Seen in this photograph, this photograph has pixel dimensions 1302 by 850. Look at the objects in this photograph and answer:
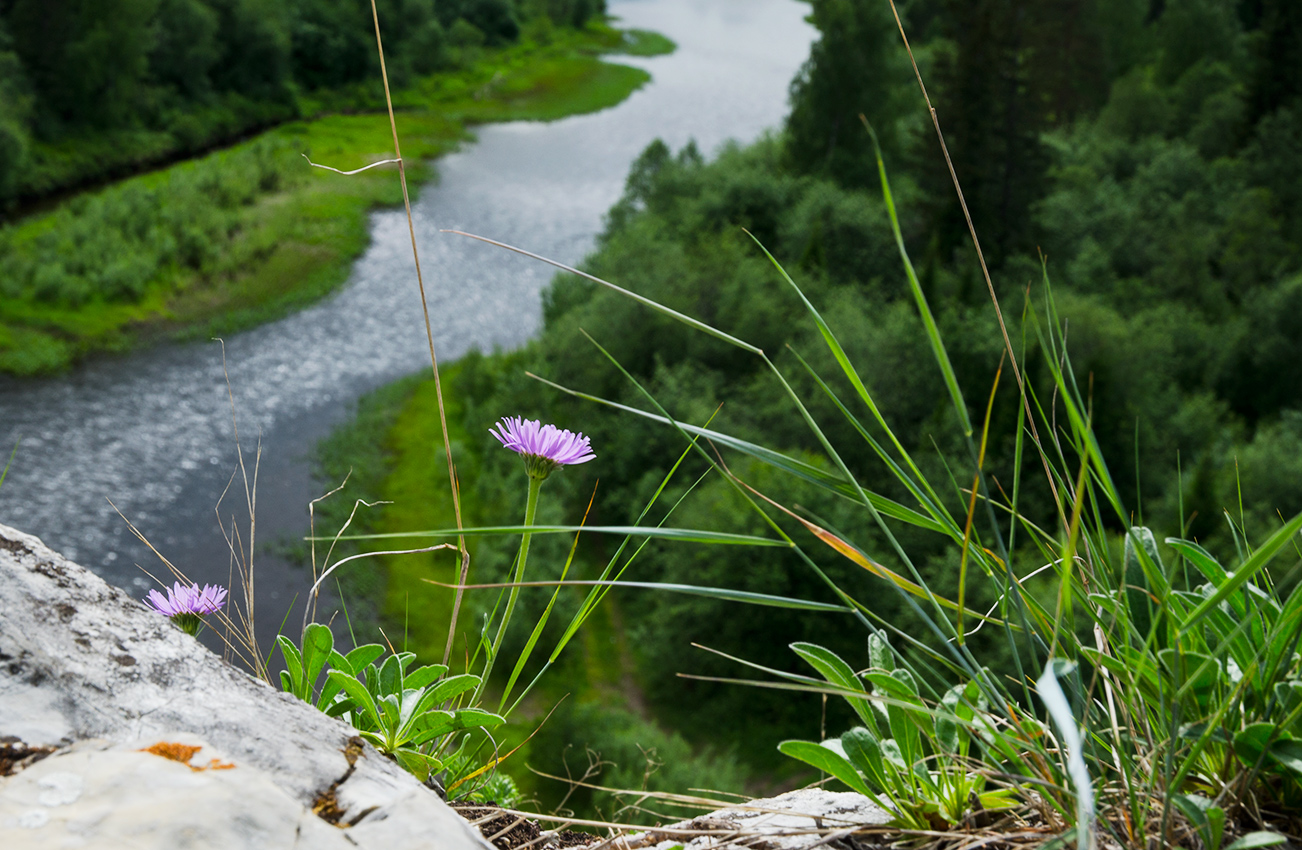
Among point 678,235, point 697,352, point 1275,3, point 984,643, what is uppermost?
point 1275,3

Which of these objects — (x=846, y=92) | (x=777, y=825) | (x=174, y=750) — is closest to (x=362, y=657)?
(x=174, y=750)

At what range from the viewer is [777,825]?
161 centimetres

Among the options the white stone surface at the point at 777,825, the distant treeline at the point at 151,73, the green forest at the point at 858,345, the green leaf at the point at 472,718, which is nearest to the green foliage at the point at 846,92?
the green forest at the point at 858,345

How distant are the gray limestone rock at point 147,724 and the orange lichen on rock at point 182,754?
0.01 meters

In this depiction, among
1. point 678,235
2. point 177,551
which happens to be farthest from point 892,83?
point 177,551

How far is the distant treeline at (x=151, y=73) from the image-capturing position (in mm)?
36281

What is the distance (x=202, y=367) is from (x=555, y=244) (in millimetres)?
14620

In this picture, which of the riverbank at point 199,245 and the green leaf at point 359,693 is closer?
the green leaf at point 359,693

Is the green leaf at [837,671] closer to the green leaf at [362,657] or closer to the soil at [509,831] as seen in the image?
the soil at [509,831]

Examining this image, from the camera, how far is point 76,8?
3853cm

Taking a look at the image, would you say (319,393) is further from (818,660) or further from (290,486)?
(818,660)

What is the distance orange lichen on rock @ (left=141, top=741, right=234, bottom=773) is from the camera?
1322 millimetres

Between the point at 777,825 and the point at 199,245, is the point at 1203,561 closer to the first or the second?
the point at 777,825

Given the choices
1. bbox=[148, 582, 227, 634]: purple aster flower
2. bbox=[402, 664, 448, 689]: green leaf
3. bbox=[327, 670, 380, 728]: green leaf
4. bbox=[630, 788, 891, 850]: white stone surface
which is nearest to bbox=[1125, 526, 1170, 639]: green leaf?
bbox=[630, 788, 891, 850]: white stone surface
